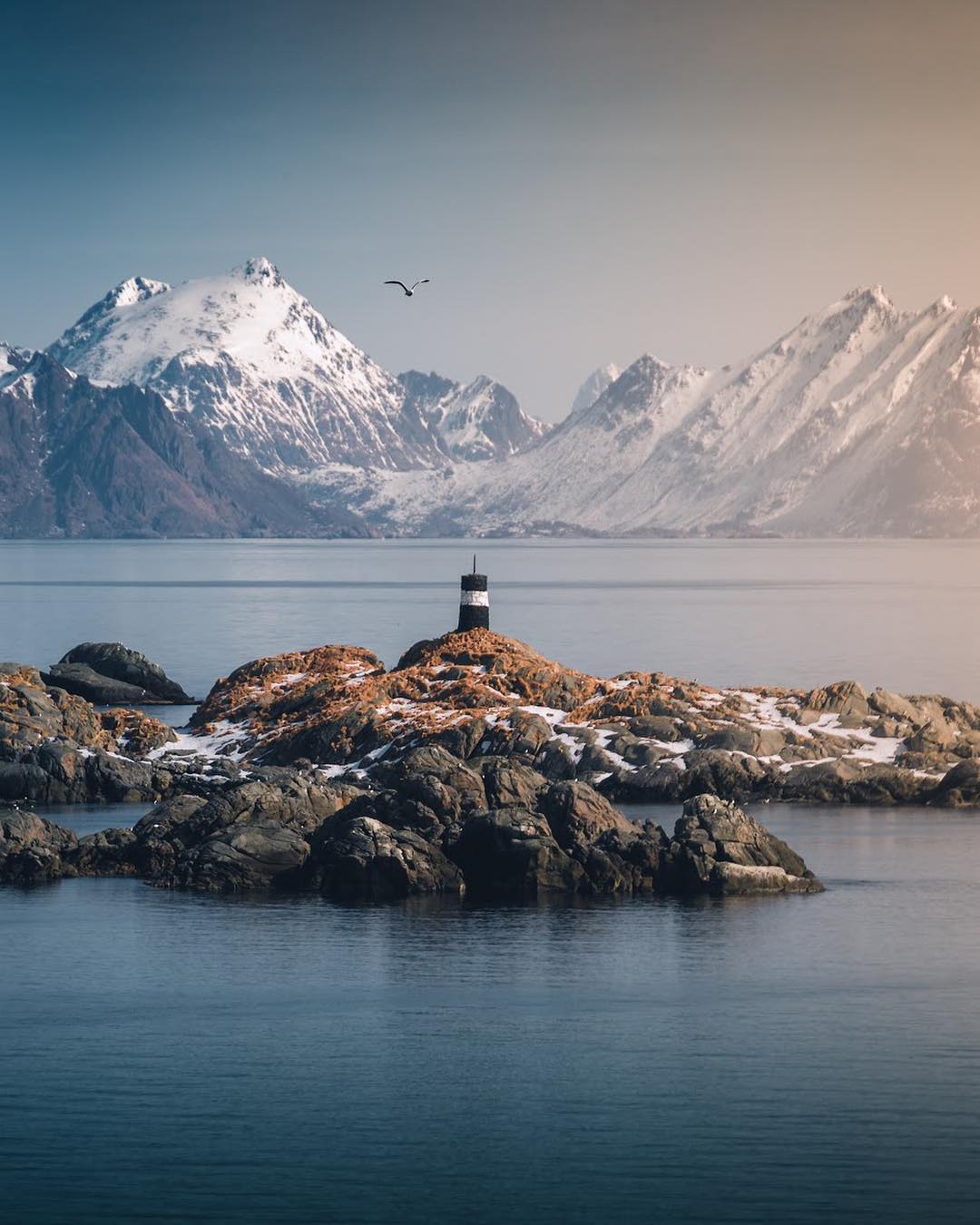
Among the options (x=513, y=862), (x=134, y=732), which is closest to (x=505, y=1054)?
(x=513, y=862)

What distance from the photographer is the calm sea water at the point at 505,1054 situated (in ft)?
75.2

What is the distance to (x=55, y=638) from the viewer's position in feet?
365

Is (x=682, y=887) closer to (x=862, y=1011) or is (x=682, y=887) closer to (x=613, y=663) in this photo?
(x=862, y=1011)

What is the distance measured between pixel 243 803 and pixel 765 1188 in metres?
20.4

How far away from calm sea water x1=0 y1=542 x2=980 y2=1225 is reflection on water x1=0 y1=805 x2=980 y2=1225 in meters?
0.06

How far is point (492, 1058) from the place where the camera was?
28312 millimetres

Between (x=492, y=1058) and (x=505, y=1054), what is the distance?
281 mm

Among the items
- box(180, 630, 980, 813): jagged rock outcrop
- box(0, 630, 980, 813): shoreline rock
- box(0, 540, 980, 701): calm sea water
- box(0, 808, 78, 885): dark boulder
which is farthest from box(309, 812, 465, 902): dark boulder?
box(0, 540, 980, 701): calm sea water

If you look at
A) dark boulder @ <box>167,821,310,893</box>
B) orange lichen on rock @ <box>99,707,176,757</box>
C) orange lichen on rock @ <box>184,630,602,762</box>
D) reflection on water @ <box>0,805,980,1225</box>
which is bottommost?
reflection on water @ <box>0,805,980,1225</box>

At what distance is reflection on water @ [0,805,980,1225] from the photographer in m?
22.9

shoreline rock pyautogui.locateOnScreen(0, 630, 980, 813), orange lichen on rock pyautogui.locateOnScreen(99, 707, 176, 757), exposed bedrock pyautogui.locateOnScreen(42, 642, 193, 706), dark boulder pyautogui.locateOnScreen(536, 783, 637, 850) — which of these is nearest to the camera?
dark boulder pyautogui.locateOnScreen(536, 783, 637, 850)

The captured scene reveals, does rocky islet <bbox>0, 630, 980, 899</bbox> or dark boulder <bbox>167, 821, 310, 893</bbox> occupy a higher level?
rocky islet <bbox>0, 630, 980, 899</bbox>

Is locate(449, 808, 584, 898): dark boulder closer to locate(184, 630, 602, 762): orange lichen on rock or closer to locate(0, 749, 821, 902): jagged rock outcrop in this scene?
locate(0, 749, 821, 902): jagged rock outcrop

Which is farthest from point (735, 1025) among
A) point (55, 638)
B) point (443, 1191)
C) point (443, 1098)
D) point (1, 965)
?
point (55, 638)
